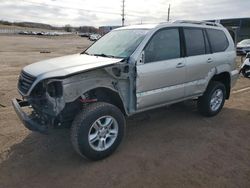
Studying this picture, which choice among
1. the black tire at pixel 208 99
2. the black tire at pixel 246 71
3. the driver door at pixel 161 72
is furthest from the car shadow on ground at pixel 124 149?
the black tire at pixel 246 71

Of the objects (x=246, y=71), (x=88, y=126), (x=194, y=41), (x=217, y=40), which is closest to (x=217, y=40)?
(x=217, y=40)

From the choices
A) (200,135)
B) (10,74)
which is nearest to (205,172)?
(200,135)

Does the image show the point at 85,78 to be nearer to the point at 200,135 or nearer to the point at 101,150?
the point at 101,150

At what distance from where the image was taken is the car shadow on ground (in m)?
3.99

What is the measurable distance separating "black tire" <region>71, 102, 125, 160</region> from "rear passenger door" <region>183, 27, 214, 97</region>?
6.26ft

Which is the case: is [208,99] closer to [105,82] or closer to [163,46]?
[163,46]

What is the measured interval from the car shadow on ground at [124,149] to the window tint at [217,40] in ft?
4.81

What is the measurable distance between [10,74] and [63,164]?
8077 mm

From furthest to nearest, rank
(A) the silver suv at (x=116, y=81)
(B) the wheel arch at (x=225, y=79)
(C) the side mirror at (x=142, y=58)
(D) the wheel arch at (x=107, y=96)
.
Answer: (B) the wheel arch at (x=225, y=79), (C) the side mirror at (x=142, y=58), (D) the wheel arch at (x=107, y=96), (A) the silver suv at (x=116, y=81)

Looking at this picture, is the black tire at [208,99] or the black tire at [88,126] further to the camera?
the black tire at [208,99]

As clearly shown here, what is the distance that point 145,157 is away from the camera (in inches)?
178

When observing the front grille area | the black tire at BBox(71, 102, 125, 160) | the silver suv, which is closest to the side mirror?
the silver suv

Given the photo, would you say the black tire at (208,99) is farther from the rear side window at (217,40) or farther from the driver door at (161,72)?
the driver door at (161,72)

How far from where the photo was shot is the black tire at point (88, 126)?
4078 mm
